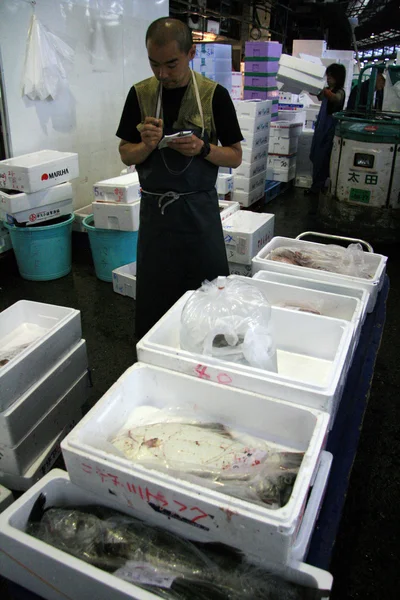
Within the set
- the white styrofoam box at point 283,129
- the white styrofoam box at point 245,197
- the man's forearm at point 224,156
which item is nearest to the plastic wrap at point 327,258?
the man's forearm at point 224,156

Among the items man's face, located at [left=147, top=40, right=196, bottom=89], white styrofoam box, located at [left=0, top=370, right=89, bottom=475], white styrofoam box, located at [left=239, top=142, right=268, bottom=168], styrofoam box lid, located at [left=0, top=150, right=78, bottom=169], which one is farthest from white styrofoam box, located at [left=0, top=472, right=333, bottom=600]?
white styrofoam box, located at [left=239, top=142, right=268, bottom=168]

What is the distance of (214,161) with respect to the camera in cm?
210

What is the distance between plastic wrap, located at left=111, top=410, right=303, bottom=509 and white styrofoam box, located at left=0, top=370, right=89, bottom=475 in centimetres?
68

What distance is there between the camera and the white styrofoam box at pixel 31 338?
5.51ft

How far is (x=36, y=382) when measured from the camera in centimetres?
182

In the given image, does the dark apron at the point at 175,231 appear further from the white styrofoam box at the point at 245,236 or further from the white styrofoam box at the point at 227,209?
the white styrofoam box at the point at 227,209

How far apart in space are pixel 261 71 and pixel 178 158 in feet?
19.0

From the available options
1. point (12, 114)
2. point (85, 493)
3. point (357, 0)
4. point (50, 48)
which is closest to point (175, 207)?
point (85, 493)

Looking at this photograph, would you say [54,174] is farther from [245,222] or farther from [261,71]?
[261,71]

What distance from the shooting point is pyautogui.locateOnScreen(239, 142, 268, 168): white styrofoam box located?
569 centimetres

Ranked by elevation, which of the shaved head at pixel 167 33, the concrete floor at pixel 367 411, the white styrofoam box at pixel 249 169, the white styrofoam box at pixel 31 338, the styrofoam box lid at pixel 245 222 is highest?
the shaved head at pixel 167 33

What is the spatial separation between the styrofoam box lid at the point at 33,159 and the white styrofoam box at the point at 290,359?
8.27 feet

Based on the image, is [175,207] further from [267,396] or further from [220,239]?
[267,396]

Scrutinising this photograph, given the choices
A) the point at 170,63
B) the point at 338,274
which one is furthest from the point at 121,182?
the point at 338,274
